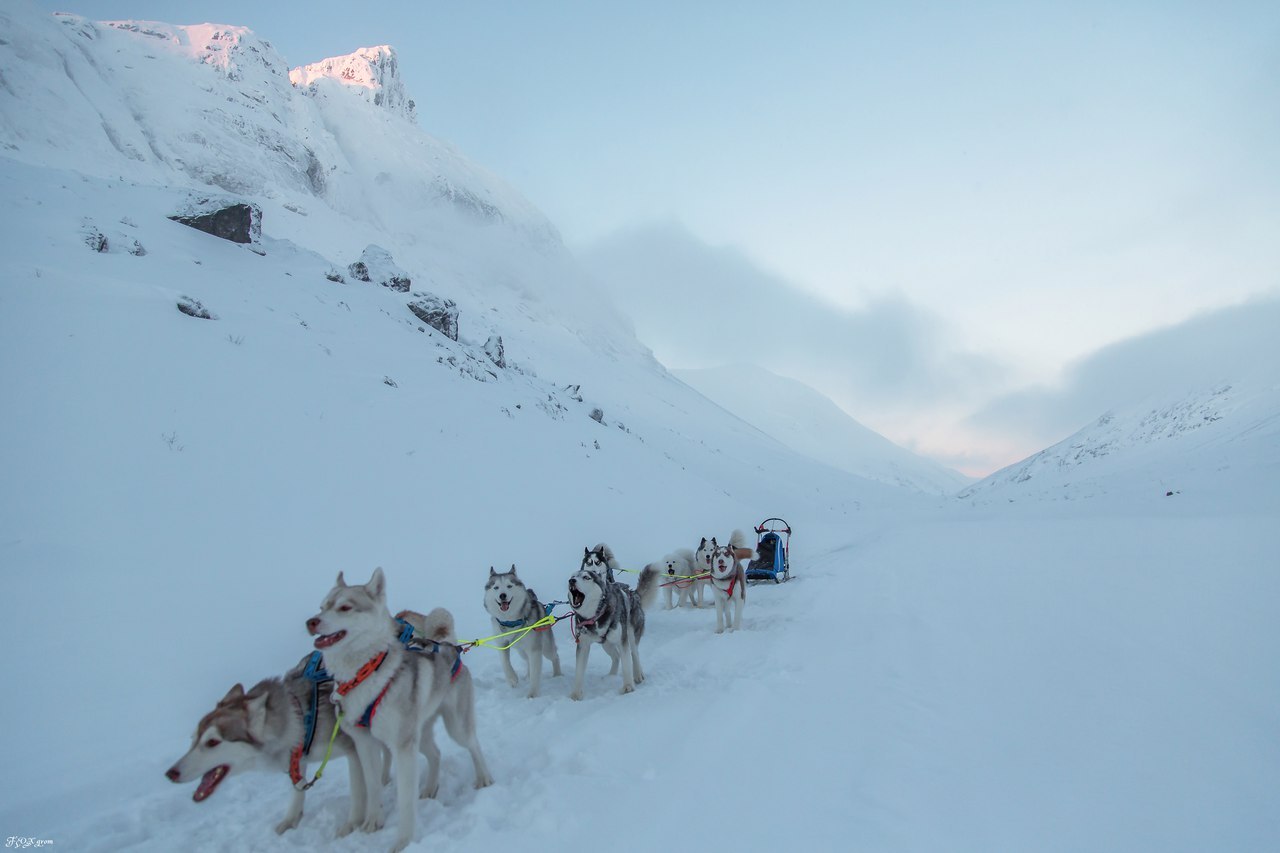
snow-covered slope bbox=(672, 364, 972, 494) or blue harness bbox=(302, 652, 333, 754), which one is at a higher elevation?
snow-covered slope bbox=(672, 364, 972, 494)

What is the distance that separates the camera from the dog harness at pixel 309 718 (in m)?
3.52

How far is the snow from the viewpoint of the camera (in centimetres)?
357

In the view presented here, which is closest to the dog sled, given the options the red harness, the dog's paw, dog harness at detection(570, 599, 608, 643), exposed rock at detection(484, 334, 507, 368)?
dog harness at detection(570, 599, 608, 643)

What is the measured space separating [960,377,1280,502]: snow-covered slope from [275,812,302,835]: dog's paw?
20520 mm

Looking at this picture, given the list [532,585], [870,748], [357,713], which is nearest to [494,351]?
[532,585]

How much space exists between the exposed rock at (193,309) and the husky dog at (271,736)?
1091 cm

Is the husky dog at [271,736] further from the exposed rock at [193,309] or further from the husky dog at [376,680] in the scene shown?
the exposed rock at [193,309]

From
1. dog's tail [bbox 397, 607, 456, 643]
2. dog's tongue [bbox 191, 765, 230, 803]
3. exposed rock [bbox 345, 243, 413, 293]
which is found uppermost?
exposed rock [bbox 345, 243, 413, 293]

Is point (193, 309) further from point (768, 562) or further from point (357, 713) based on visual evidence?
point (768, 562)

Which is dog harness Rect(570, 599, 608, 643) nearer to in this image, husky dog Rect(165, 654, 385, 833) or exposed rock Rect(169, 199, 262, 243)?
husky dog Rect(165, 654, 385, 833)

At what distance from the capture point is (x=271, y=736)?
3445mm

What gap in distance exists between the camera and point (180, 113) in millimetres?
47500

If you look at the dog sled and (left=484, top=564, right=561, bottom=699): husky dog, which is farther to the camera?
the dog sled

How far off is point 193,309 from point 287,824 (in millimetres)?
11596
